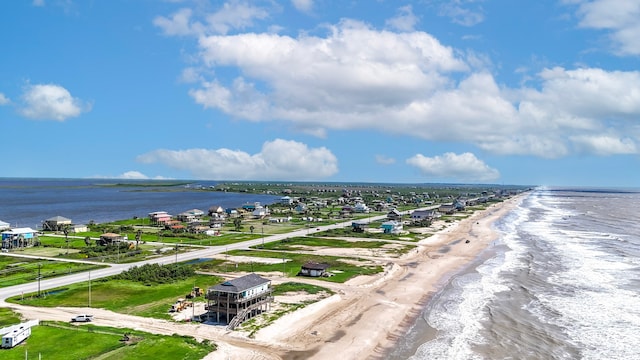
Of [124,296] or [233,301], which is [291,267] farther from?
[233,301]

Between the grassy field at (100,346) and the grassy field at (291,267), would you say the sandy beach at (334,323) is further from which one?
the grassy field at (291,267)

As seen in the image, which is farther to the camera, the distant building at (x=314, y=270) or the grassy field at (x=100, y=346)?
the distant building at (x=314, y=270)

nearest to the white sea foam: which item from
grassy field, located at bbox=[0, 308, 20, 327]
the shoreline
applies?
the shoreline

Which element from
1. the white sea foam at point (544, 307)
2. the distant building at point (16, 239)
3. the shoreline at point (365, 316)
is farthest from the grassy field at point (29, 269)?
the white sea foam at point (544, 307)

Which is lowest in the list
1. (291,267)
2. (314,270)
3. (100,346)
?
(291,267)

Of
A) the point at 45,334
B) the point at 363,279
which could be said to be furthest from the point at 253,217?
the point at 45,334

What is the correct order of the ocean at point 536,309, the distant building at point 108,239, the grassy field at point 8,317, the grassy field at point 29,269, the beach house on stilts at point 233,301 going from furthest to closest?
the distant building at point 108,239, the grassy field at point 29,269, the beach house on stilts at point 233,301, the grassy field at point 8,317, the ocean at point 536,309

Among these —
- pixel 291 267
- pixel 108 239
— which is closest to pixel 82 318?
pixel 291 267

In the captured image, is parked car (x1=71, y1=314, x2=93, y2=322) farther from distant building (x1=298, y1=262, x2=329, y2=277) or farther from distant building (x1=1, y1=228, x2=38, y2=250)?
distant building (x1=1, y1=228, x2=38, y2=250)
